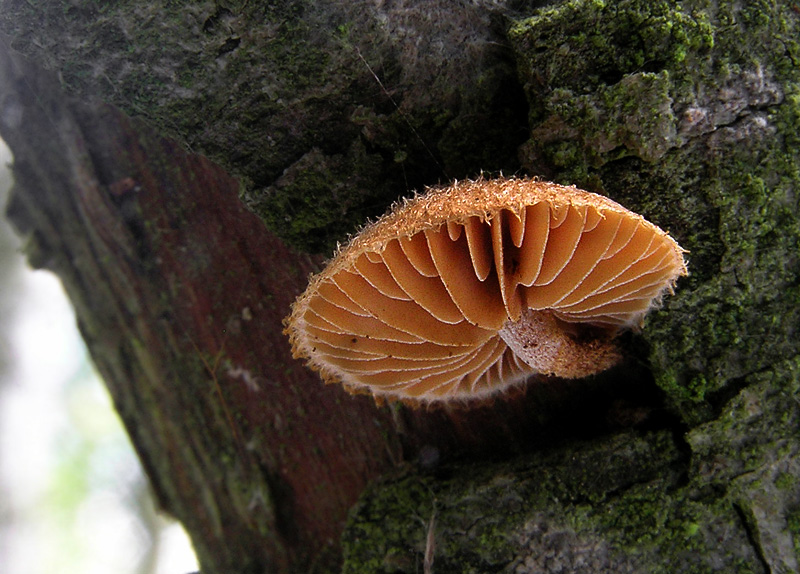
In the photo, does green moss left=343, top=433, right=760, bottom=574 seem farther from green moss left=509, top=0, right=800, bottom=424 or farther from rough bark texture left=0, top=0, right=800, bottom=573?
green moss left=509, top=0, right=800, bottom=424

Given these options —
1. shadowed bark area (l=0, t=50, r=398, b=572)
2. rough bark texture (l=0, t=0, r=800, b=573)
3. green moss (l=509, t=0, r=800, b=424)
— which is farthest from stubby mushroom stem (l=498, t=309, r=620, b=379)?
shadowed bark area (l=0, t=50, r=398, b=572)

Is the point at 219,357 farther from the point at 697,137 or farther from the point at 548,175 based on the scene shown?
the point at 697,137

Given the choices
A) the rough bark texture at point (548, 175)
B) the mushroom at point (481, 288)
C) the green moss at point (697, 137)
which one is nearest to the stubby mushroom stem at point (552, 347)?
the mushroom at point (481, 288)

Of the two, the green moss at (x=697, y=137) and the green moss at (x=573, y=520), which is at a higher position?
the green moss at (x=697, y=137)

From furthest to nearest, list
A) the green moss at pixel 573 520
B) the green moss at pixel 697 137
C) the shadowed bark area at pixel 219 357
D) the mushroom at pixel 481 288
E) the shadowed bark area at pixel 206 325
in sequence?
the shadowed bark area at pixel 206 325
the shadowed bark area at pixel 219 357
the green moss at pixel 573 520
the green moss at pixel 697 137
the mushroom at pixel 481 288

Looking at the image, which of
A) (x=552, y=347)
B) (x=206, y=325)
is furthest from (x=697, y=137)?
(x=206, y=325)

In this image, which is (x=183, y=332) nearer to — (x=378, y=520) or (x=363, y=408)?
(x=363, y=408)

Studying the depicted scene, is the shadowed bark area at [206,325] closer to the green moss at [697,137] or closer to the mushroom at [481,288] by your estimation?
the mushroom at [481,288]
